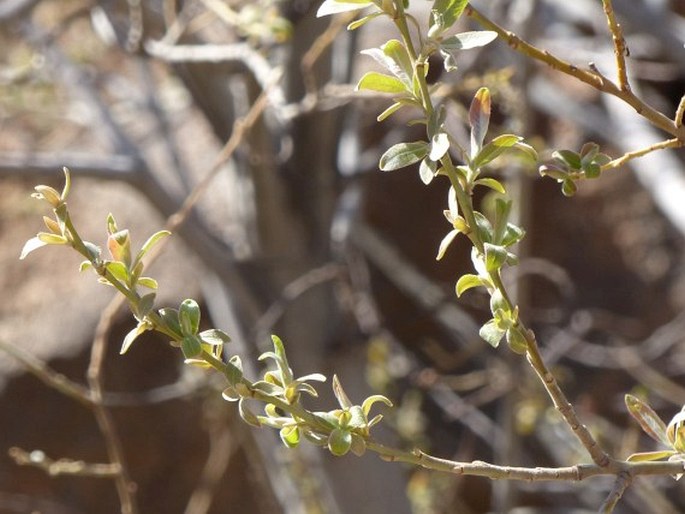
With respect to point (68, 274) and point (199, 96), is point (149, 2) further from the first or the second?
point (68, 274)

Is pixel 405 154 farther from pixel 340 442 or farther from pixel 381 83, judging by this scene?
pixel 340 442

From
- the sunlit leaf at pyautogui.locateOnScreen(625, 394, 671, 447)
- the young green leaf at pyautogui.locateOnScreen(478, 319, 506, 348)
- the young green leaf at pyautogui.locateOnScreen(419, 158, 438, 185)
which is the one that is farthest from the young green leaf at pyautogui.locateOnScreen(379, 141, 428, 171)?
the sunlit leaf at pyautogui.locateOnScreen(625, 394, 671, 447)

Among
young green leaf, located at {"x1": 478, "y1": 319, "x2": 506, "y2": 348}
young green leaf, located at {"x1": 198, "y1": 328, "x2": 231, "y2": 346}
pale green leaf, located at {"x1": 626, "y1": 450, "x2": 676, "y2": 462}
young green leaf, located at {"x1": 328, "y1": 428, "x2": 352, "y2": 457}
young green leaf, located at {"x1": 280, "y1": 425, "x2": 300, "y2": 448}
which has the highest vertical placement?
young green leaf, located at {"x1": 198, "y1": 328, "x2": 231, "y2": 346}

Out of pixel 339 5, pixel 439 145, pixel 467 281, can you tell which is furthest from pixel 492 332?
pixel 339 5

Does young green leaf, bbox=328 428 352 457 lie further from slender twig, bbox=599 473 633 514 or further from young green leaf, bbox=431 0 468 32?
young green leaf, bbox=431 0 468 32

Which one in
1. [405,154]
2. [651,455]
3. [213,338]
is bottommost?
[651,455]

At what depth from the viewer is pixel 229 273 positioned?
1.97 m

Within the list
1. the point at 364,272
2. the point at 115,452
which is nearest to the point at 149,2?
the point at 364,272

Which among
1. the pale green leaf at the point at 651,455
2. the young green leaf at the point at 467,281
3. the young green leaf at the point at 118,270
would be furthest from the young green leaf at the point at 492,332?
the young green leaf at the point at 118,270

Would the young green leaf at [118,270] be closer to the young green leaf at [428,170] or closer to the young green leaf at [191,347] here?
the young green leaf at [191,347]

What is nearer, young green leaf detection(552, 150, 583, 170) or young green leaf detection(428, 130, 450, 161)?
young green leaf detection(428, 130, 450, 161)

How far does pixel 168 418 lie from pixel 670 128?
2.42m

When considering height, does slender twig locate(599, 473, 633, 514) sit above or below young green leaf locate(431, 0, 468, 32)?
below

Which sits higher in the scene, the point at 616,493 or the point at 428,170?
the point at 428,170
